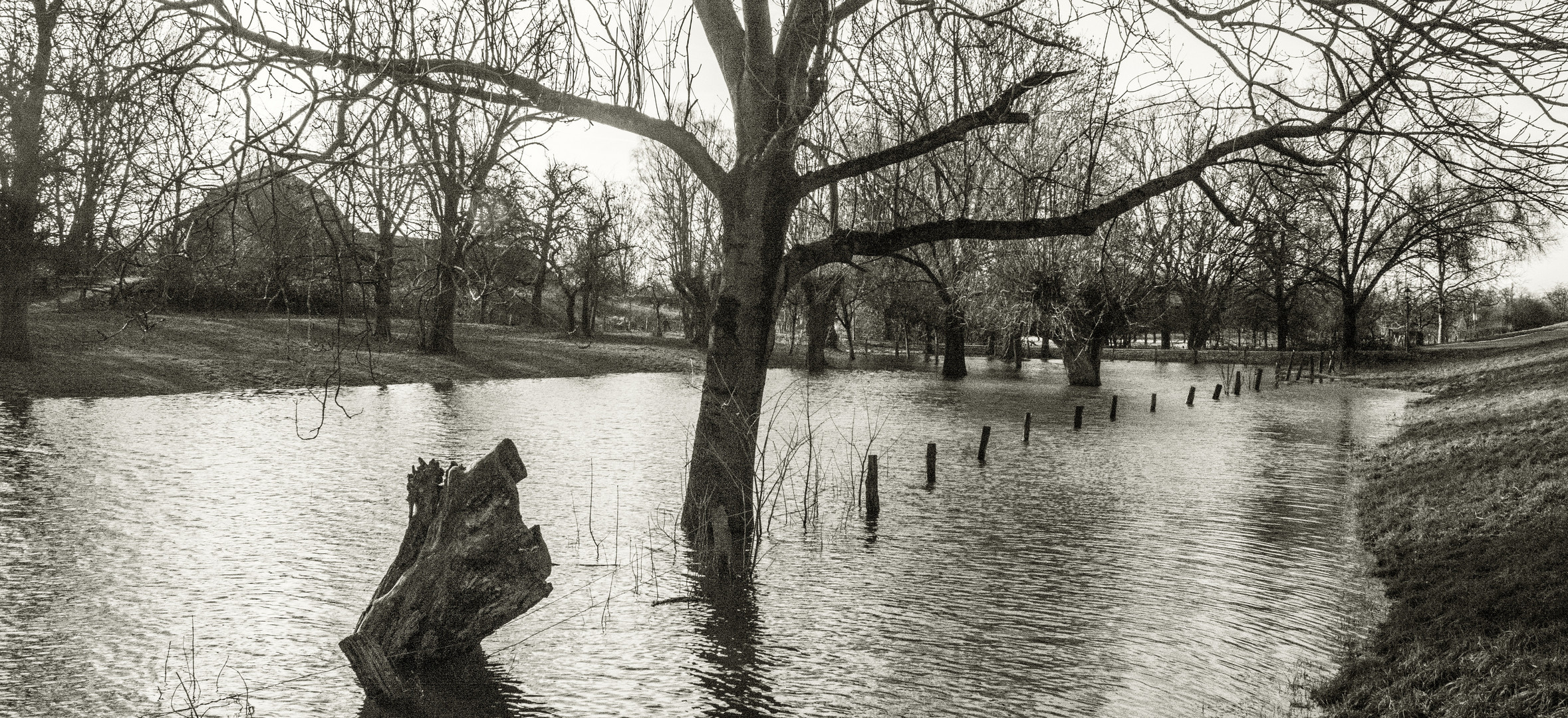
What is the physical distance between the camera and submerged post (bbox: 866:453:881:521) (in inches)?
619

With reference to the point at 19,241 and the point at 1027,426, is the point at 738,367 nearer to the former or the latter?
the point at 1027,426

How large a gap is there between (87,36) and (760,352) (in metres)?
7.59

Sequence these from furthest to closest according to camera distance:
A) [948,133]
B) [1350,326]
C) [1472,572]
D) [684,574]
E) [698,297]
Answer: [1350,326], [698,297], [684,574], [948,133], [1472,572]

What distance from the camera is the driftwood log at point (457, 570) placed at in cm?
884

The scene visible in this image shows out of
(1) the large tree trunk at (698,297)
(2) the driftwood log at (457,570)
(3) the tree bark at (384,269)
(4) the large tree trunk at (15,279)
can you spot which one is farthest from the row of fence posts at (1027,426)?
(4) the large tree trunk at (15,279)

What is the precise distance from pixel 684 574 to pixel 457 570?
148 inches

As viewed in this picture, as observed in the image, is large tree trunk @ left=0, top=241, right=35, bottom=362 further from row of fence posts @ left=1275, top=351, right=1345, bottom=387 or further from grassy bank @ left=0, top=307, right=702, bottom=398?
row of fence posts @ left=1275, top=351, right=1345, bottom=387

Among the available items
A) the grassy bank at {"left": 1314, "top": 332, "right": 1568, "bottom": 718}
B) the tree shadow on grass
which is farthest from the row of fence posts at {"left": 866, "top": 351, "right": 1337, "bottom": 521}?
the tree shadow on grass

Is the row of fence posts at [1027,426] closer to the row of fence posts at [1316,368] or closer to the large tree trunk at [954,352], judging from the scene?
the row of fence posts at [1316,368]

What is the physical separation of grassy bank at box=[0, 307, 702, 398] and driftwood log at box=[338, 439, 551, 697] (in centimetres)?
1062

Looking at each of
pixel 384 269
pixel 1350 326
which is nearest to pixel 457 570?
pixel 384 269

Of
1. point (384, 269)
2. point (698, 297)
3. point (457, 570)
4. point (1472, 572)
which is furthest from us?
point (698, 297)

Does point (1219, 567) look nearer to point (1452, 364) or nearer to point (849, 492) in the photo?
point (849, 492)

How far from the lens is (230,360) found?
34281 mm
